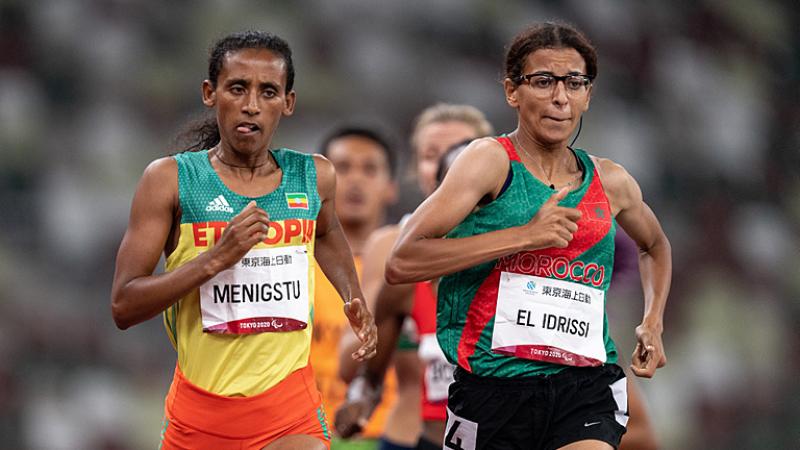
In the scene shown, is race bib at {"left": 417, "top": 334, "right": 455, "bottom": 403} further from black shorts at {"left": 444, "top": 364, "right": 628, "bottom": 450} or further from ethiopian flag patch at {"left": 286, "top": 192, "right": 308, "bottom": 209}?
A: ethiopian flag patch at {"left": 286, "top": 192, "right": 308, "bottom": 209}

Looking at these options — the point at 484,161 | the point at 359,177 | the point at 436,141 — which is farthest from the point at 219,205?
the point at 359,177

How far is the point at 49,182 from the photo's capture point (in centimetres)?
827

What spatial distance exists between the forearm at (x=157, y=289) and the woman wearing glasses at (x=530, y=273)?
21.6 inches

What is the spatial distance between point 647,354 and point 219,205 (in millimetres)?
1339

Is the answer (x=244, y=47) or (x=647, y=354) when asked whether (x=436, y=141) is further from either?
(x=647, y=354)

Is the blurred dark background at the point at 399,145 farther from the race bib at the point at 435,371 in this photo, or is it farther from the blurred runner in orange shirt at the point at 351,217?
the race bib at the point at 435,371

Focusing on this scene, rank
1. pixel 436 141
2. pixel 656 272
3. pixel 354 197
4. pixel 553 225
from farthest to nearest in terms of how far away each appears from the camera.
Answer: pixel 354 197 → pixel 436 141 → pixel 656 272 → pixel 553 225

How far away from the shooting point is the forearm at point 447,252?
Answer: 345cm

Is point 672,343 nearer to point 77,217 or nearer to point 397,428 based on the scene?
point 397,428

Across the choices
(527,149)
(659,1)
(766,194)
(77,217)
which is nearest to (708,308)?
(766,194)

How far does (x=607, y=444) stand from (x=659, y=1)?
595cm

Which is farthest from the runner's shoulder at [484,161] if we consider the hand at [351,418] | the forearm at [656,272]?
the hand at [351,418]

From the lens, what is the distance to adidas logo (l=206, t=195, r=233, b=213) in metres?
3.58

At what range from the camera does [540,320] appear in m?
3.55
